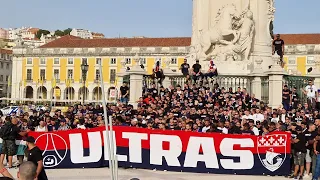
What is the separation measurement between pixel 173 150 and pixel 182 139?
0.34m

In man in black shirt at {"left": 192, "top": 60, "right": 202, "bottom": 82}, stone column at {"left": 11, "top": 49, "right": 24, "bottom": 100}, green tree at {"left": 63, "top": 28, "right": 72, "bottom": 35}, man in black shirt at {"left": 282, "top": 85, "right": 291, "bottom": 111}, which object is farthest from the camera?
green tree at {"left": 63, "top": 28, "right": 72, "bottom": 35}

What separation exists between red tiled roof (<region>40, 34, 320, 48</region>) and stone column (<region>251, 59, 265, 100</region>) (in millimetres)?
69170

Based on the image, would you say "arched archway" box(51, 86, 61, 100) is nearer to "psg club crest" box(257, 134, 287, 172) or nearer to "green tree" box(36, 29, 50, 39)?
"green tree" box(36, 29, 50, 39)

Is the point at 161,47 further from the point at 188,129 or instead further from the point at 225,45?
the point at 188,129

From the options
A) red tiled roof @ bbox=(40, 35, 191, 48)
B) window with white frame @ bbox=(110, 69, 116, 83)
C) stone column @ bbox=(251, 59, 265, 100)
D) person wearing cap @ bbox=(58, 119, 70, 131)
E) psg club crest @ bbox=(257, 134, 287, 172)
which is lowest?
psg club crest @ bbox=(257, 134, 287, 172)

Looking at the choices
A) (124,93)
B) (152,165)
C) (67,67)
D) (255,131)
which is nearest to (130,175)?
(152,165)

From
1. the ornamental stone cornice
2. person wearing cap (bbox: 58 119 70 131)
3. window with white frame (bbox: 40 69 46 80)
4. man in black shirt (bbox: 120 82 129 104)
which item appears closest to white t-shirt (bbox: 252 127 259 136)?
person wearing cap (bbox: 58 119 70 131)

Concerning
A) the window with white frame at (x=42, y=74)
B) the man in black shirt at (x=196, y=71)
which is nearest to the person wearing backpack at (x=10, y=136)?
the man in black shirt at (x=196, y=71)

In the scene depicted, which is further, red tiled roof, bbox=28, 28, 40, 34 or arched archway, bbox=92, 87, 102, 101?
red tiled roof, bbox=28, 28, 40, 34

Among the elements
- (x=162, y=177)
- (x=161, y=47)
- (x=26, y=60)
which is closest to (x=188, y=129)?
(x=162, y=177)

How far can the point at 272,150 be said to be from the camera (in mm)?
14664

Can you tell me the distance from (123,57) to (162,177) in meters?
86.7

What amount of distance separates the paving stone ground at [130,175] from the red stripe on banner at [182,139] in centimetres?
63

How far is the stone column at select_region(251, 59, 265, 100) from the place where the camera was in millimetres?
23078
